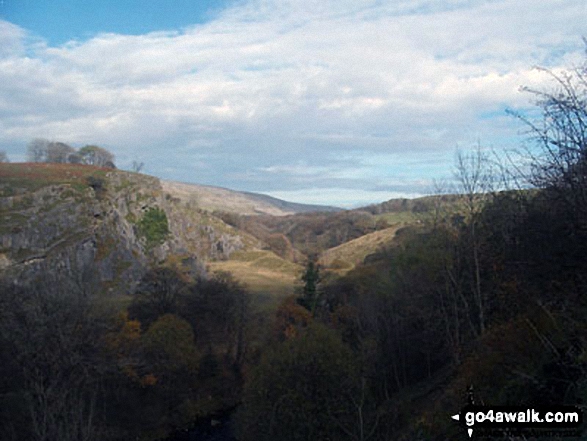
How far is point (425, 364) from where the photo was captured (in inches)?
937

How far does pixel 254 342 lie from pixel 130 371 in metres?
10.5

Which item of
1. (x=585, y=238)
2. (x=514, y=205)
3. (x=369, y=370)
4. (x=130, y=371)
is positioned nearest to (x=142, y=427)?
(x=130, y=371)

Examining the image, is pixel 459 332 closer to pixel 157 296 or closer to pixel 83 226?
pixel 157 296

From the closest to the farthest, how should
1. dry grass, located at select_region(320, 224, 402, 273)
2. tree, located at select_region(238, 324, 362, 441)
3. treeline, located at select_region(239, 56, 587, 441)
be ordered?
treeline, located at select_region(239, 56, 587, 441) → tree, located at select_region(238, 324, 362, 441) → dry grass, located at select_region(320, 224, 402, 273)

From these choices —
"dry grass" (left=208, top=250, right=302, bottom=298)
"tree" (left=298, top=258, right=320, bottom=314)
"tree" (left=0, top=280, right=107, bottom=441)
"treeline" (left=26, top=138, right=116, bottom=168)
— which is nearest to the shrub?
"dry grass" (left=208, top=250, right=302, bottom=298)

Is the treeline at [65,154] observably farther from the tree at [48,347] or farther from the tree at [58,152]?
the tree at [48,347]

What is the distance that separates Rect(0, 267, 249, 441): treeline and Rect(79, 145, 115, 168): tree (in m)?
54.1

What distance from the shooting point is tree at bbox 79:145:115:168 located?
85.2 meters

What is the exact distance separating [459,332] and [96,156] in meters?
79.1

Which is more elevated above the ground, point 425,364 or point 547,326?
point 547,326

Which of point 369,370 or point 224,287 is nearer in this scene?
point 369,370

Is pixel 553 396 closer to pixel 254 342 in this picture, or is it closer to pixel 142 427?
pixel 142 427

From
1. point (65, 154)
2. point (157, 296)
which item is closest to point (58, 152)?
point (65, 154)

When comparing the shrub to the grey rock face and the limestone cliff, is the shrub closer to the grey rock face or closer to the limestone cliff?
the limestone cliff
